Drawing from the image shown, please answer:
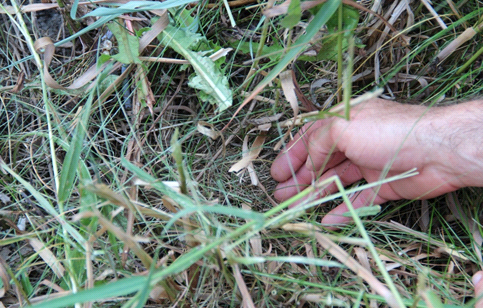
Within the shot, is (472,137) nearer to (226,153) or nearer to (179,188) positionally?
(226,153)

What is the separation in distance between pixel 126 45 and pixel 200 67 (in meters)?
0.24

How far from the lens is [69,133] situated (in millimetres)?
1151

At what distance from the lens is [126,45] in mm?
1129

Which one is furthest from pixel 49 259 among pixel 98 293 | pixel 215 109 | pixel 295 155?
pixel 295 155

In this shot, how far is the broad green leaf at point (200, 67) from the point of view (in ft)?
3.69

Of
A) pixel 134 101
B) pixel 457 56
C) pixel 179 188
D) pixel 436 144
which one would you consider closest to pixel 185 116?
pixel 134 101

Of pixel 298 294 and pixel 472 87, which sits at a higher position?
pixel 472 87

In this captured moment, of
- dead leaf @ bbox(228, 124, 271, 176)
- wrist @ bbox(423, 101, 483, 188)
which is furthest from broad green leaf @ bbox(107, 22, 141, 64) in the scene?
wrist @ bbox(423, 101, 483, 188)

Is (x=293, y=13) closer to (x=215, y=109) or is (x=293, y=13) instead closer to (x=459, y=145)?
(x=215, y=109)

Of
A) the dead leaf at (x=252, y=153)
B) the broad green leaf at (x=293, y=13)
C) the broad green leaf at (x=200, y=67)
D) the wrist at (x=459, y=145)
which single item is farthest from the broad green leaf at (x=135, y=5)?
the wrist at (x=459, y=145)

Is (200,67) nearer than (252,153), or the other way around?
(200,67)

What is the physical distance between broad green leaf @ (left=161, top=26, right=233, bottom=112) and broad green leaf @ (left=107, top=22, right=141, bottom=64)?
93mm

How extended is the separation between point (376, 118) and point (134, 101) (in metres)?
0.76

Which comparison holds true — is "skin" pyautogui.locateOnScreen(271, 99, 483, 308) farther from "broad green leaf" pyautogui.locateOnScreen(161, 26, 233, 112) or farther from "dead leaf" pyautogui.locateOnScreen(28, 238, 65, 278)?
"dead leaf" pyautogui.locateOnScreen(28, 238, 65, 278)
